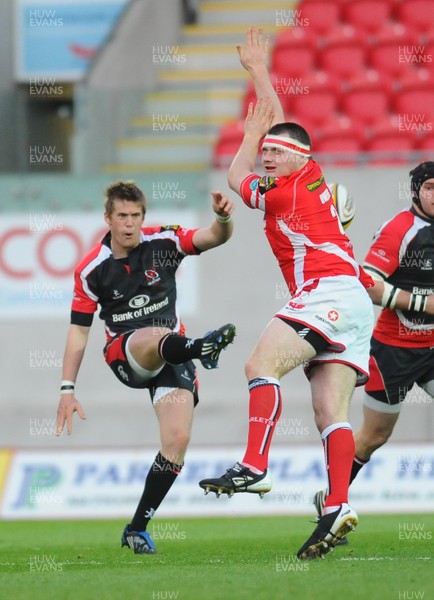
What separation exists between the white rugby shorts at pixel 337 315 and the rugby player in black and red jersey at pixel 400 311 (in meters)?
0.98

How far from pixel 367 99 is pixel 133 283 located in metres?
8.93

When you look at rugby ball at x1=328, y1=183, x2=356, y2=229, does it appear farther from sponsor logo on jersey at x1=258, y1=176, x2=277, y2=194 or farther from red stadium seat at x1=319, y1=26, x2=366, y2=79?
red stadium seat at x1=319, y1=26, x2=366, y2=79

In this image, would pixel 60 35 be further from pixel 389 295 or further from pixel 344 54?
pixel 389 295

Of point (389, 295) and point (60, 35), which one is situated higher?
point (60, 35)

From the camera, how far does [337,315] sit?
6.72 m

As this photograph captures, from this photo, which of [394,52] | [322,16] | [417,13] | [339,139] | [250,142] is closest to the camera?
[250,142]

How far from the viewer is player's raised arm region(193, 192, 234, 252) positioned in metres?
7.46

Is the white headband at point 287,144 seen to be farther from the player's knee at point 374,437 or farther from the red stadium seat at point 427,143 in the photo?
the red stadium seat at point 427,143

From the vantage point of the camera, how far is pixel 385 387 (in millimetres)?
8359

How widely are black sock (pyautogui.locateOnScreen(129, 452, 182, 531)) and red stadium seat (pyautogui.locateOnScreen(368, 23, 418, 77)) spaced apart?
33.6ft

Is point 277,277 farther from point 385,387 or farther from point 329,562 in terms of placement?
point 329,562

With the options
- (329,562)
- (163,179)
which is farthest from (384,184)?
(329,562)

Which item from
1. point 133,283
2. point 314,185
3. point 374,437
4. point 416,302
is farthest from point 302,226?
point 374,437

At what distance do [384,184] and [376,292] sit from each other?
6.42 metres
